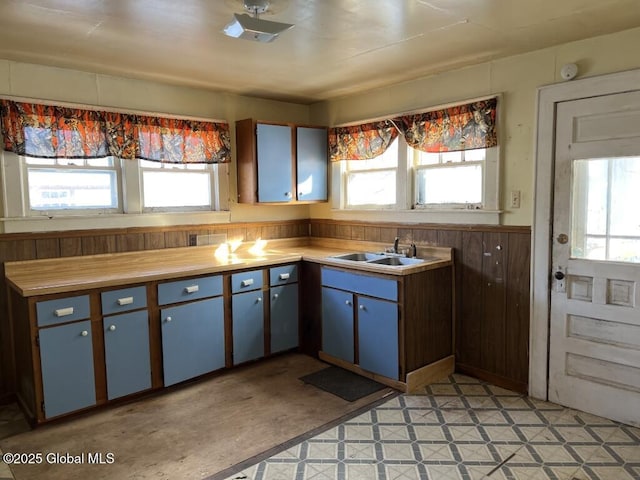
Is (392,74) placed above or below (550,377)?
above

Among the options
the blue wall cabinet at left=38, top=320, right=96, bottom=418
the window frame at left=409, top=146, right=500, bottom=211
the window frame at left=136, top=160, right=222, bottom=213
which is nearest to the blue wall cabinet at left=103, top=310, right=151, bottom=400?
the blue wall cabinet at left=38, top=320, right=96, bottom=418

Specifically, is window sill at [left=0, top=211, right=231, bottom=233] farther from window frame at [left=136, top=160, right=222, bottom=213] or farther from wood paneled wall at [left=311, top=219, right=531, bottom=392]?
wood paneled wall at [left=311, top=219, right=531, bottom=392]

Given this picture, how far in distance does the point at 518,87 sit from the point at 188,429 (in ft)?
10.1

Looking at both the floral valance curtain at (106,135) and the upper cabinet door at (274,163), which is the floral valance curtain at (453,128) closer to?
the upper cabinet door at (274,163)

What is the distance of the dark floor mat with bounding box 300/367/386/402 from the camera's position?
3.28 meters

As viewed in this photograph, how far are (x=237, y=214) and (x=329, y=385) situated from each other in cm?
178

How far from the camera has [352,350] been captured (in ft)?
11.9

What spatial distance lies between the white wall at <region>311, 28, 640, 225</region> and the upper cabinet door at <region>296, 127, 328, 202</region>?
775mm

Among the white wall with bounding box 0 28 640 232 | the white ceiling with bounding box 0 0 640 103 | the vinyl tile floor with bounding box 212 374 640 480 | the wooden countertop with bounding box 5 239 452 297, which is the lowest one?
the vinyl tile floor with bounding box 212 374 640 480

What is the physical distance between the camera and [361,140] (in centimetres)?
417

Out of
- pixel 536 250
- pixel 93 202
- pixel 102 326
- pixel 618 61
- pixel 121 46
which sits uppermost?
pixel 121 46

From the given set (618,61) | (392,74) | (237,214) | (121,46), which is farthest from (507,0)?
(237,214)

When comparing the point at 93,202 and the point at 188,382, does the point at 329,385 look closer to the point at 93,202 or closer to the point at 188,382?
the point at 188,382

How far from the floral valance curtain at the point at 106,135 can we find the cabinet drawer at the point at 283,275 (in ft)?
3.56
